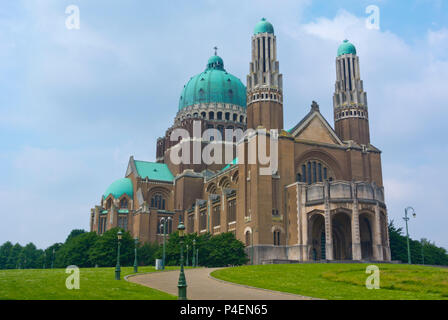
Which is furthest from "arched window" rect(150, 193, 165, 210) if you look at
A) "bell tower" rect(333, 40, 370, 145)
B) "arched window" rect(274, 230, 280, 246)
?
"bell tower" rect(333, 40, 370, 145)

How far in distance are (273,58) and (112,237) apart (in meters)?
34.0

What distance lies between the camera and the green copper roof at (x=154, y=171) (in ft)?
302

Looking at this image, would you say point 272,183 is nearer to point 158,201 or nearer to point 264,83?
point 264,83

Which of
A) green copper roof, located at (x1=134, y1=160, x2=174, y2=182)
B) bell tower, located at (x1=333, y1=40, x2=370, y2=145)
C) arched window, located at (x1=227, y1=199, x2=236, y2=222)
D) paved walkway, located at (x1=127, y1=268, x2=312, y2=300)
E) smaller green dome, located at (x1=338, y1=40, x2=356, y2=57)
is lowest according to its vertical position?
paved walkway, located at (x1=127, y1=268, x2=312, y2=300)

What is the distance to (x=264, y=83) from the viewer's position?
230 feet

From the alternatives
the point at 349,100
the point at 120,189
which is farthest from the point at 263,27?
the point at 120,189

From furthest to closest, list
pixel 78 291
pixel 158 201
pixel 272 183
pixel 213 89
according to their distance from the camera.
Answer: pixel 213 89 → pixel 158 201 → pixel 272 183 → pixel 78 291

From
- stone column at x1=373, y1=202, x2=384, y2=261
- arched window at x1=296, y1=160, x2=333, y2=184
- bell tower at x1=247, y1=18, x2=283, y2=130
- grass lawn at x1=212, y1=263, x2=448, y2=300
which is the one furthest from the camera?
arched window at x1=296, y1=160, x2=333, y2=184

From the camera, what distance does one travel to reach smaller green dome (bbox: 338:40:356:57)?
251 feet

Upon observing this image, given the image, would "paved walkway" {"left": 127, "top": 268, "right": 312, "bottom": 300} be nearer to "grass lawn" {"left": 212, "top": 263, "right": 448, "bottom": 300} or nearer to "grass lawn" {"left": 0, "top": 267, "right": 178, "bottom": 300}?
"grass lawn" {"left": 212, "top": 263, "right": 448, "bottom": 300}

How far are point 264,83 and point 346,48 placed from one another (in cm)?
1580

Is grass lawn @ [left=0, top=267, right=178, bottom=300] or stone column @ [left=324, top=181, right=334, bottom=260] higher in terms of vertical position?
stone column @ [left=324, top=181, right=334, bottom=260]
